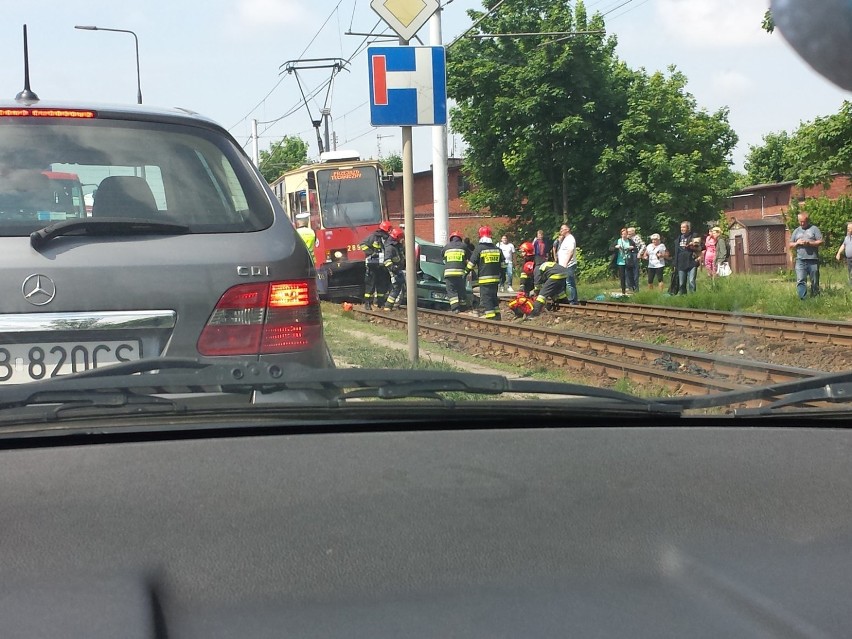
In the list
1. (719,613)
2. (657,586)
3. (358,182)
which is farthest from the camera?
(358,182)

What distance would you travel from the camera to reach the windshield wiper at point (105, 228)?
3400mm

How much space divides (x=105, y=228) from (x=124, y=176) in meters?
0.35

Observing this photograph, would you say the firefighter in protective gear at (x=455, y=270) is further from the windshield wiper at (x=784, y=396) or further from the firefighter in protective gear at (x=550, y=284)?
the windshield wiper at (x=784, y=396)

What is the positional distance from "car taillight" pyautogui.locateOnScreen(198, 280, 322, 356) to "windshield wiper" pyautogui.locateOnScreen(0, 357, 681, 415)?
0.62 metres

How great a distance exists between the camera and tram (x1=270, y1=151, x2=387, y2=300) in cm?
2311

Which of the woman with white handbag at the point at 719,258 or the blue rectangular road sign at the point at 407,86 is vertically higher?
the blue rectangular road sign at the point at 407,86

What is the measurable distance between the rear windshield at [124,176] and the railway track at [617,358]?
140 inches

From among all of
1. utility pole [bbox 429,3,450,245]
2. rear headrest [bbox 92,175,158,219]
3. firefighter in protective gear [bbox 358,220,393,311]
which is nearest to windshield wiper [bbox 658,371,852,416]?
rear headrest [bbox 92,175,158,219]

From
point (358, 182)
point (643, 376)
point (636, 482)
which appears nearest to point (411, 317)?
point (643, 376)

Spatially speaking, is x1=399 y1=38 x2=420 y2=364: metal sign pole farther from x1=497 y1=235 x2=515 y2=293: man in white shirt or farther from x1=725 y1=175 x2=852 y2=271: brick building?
x1=725 y1=175 x2=852 y2=271: brick building

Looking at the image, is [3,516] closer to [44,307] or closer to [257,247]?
[44,307]

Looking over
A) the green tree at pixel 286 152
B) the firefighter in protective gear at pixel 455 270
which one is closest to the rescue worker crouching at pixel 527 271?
the firefighter in protective gear at pixel 455 270

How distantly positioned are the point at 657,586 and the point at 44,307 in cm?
237

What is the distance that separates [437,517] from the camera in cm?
210
